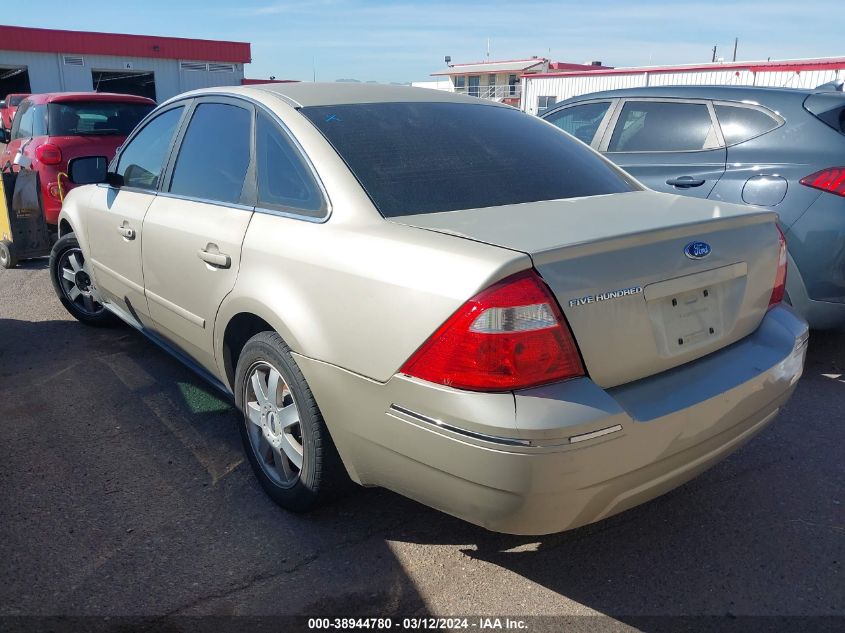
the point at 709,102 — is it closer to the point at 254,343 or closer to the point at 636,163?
the point at 636,163

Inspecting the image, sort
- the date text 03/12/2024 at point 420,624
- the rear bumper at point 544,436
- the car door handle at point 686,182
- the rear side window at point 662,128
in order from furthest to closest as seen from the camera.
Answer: the rear side window at point 662,128 < the car door handle at point 686,182 < the date text 03/12/2024 at point 420,624 < the rear bumper at point 544,436

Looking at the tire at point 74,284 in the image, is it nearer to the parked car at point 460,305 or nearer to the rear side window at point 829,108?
the parked car at point 460,305

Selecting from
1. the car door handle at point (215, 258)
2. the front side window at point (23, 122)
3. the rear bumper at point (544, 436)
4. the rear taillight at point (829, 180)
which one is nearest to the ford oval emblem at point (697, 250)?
the rear bumper at point (544, 436)

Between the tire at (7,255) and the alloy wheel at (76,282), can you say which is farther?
the tire at (7,255)

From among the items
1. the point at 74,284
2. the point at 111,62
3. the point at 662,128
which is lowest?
the point at 74,284

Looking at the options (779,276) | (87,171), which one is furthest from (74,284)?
(779,276)

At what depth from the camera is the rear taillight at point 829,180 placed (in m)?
4.22

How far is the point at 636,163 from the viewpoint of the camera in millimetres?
5336

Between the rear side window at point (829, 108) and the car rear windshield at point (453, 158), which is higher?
the rear side window at point (829, 108)

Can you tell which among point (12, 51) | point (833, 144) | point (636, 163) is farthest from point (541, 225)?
point (12, 51)

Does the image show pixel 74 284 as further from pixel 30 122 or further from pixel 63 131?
pixel 30 122

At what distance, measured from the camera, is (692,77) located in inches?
973

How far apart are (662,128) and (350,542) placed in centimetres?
408

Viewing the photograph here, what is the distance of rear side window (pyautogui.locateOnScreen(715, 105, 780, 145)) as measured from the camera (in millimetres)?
4727
